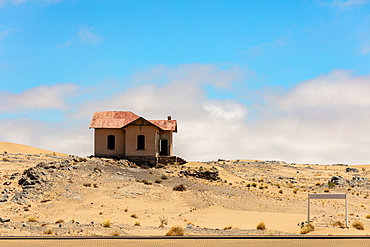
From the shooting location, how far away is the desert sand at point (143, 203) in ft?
67.6

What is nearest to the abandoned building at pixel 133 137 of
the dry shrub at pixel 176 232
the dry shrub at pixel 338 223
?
the dry shrub at pixel 338 223

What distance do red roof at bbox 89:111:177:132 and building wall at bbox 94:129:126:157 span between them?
0.42 m

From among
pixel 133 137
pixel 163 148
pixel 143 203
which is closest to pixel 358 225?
pixel 143 203

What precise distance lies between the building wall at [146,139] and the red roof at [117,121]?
36.1 inches

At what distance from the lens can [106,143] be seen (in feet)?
132

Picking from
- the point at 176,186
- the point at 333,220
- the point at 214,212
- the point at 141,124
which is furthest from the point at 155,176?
the point at 333,220

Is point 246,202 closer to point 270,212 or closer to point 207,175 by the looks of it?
point 270,212

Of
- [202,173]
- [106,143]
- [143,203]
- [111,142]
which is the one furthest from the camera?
[111,142]

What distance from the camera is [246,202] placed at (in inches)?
1212

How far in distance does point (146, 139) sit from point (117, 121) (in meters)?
3.36

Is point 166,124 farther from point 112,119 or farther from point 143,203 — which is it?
point 143,203

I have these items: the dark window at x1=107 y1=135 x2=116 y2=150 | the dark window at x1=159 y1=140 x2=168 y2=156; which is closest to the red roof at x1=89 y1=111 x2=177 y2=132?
the dark window at x1=107 y1=135 x2=116 y2=150

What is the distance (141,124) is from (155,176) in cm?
567

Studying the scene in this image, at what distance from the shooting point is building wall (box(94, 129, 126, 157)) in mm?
40062
